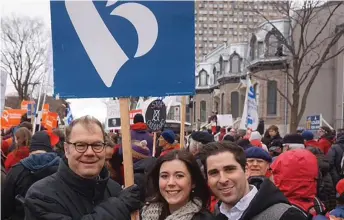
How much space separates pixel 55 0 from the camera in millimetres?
3037

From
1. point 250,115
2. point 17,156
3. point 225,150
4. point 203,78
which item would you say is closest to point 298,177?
point 225,150

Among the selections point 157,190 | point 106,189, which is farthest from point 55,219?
point 157,190

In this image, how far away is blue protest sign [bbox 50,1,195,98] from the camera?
3.09m

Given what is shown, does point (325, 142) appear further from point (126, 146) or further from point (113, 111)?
point (126, 146)

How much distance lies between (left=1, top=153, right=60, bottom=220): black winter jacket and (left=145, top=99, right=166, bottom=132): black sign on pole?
5.37 meters

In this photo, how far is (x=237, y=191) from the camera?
8.96 feet

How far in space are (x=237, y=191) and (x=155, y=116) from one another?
7746 millimetres

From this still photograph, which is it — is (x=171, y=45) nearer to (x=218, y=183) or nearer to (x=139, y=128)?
(x=218, y=183)

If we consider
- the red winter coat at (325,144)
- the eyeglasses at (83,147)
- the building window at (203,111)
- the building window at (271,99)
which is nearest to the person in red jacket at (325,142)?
the red winter coat at (325,144)

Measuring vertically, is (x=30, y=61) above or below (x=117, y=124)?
above

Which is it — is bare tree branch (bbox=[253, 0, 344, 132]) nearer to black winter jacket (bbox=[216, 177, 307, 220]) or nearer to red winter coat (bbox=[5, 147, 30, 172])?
red winter coat (bbox=[5, 147, 30, 172])

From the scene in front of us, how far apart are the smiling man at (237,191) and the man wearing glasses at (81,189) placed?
47 cm

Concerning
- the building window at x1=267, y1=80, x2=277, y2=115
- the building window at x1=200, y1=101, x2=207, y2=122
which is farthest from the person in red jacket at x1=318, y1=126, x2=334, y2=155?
the building window at x1=200, y1=101, x2=207, y2=122

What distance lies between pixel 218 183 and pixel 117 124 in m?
11.2
